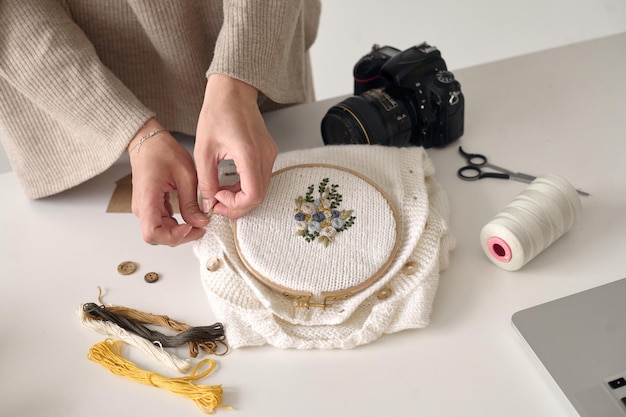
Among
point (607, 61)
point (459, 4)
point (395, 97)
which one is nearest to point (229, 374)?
point (395, 97)

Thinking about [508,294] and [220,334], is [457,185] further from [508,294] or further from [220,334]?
[220,334]

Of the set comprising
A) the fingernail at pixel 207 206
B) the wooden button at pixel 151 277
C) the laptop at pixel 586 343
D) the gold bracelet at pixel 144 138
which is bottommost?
the laptop at pixel 586 343

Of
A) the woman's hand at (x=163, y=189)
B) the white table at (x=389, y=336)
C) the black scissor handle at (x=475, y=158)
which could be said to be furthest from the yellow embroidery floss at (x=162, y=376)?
the black scissor handle at (x=475, y=158)

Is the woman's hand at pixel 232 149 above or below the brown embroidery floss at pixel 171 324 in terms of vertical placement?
above

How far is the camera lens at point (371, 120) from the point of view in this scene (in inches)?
32.5

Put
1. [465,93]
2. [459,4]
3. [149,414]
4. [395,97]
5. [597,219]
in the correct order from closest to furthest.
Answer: [149,414] → [597,219] → [395,97] → [465,93] → [459,4]

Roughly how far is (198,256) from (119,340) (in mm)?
122

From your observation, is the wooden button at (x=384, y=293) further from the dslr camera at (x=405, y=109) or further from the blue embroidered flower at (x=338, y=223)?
the dslr camera at (x=405, y=109)

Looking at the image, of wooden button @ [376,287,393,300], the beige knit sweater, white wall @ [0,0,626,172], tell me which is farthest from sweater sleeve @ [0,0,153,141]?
white wall @ [0,0,626,172]

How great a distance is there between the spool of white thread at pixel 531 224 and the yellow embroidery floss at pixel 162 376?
1.10 ft

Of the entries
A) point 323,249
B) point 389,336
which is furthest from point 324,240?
point 389,336

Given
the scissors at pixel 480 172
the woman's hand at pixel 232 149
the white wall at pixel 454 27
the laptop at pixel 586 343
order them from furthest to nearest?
the white wall at pixel 454 27
the scissors at pixel 480 172
the woman's hand at pixel 232 149
the laptop at pixel 586 343

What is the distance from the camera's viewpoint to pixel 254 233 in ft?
2.21

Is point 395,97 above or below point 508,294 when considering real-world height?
above
